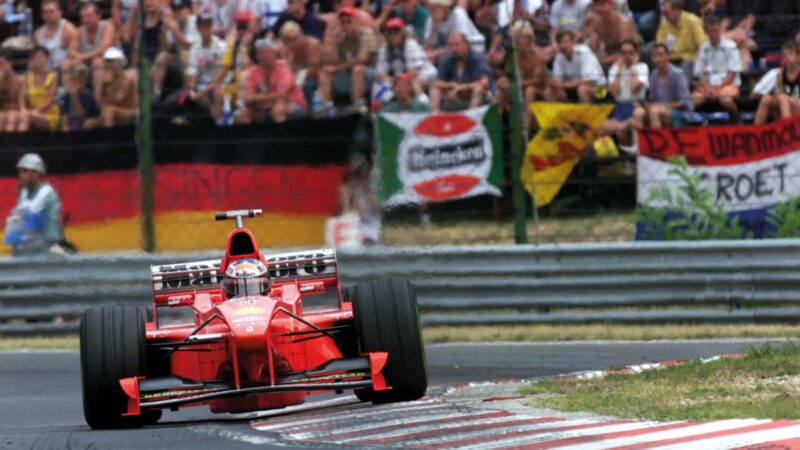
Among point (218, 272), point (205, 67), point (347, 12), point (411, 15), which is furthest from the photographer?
point (411, 15)

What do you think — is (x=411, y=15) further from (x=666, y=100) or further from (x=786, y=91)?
(x=786, y=91)

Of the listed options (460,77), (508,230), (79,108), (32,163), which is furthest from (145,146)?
(508,230)

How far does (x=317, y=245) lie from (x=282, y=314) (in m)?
5.10

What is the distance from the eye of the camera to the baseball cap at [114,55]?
14211mm

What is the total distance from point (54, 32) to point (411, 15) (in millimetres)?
3498

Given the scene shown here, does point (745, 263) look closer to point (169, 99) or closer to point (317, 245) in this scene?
point (317, 245)

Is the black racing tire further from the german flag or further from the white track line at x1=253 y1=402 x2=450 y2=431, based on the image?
the german flag

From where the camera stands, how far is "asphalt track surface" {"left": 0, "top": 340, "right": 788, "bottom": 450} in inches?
293

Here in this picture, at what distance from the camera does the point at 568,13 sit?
1421 centimetres

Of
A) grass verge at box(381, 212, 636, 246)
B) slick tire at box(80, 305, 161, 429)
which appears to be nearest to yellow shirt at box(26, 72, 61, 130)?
grass verge at box(381, 212, 636, 246)

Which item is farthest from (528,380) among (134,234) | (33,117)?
(33,117)

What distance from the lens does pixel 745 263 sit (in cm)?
1281

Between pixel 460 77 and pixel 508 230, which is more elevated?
pixel 460 77

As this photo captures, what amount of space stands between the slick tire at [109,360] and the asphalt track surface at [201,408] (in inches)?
4.8
